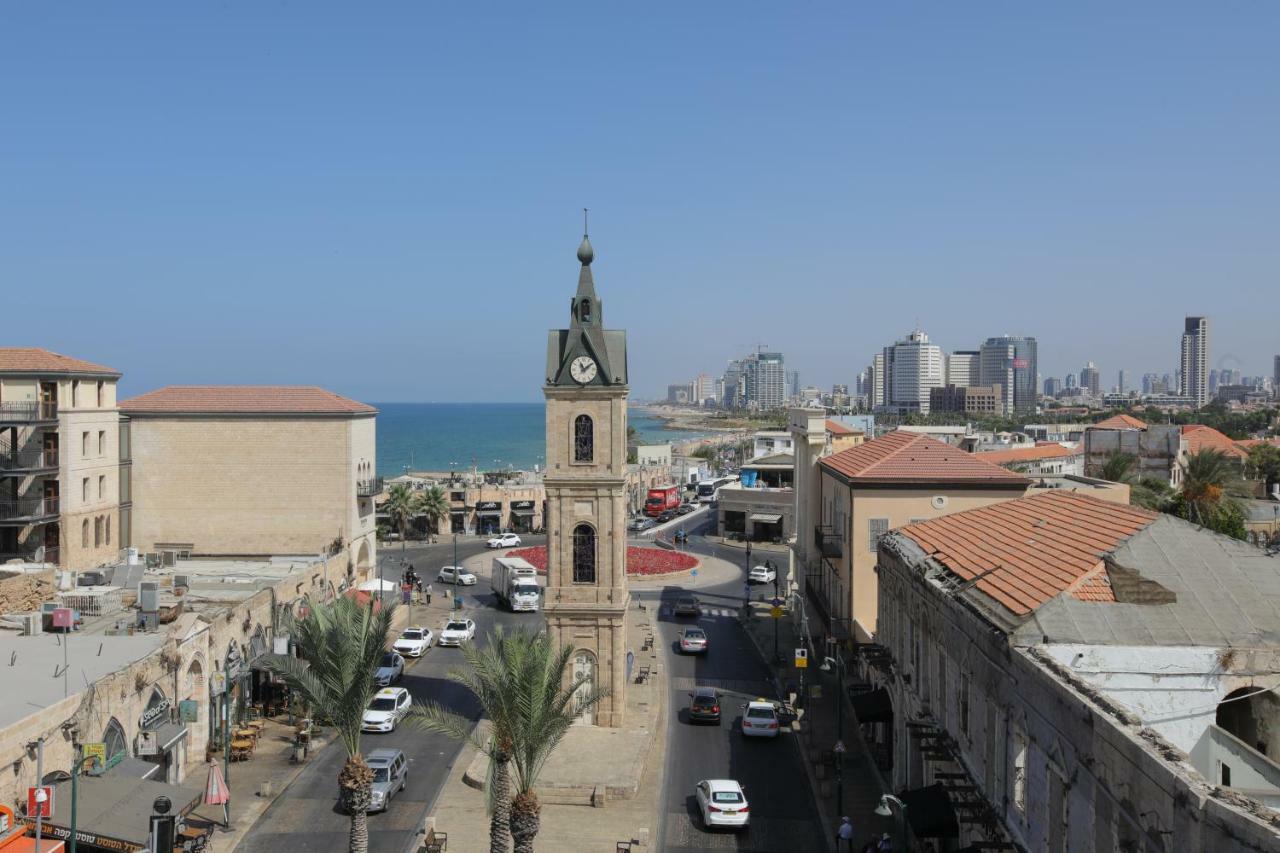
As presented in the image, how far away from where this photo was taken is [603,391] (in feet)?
111

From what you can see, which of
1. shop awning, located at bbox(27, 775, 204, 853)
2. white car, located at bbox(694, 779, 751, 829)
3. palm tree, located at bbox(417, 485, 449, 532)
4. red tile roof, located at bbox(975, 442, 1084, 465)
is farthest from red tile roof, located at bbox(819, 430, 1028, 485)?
palm tree, located at bbox(417, 485, 449, 532)

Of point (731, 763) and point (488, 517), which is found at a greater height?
point (488, 517)

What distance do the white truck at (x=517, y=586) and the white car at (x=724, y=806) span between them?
2944 cm

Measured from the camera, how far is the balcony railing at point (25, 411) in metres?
41.2

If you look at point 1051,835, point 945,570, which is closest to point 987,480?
point 945,570

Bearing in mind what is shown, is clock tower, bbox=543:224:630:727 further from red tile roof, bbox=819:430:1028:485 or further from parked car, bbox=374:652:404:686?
red tile roof, bbox=819:430:1028:485

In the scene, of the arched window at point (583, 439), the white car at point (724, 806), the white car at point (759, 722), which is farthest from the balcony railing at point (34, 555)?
the white car at point (724, 806)

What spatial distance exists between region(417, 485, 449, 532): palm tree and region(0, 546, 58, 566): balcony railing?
39.7 meters

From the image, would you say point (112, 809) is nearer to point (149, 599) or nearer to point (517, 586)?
point (149, 599)

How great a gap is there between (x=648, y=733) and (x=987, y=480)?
16.4 meters

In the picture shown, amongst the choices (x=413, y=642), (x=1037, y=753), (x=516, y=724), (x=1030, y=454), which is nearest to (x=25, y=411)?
(x=413, y=642)

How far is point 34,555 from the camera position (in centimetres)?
4178

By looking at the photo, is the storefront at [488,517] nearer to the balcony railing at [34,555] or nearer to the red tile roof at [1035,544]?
the balcony railing at [34,555]

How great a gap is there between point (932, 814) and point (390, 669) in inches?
912
